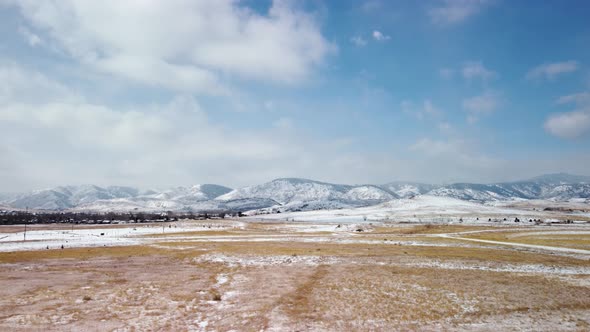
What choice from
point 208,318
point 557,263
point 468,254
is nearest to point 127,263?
point 208,318

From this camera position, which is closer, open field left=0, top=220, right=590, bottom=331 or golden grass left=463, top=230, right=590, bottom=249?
open field left=0, top=220, right=590, bottom=331

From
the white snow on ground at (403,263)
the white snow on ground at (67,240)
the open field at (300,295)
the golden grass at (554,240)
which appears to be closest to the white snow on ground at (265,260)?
the white snow on ground at (403,263)

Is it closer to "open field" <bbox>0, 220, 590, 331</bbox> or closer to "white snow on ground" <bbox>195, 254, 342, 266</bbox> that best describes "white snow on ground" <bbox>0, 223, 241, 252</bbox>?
"open field" <bbox>0, 220, 590, 331</bbox>

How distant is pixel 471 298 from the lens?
2433 centimetres

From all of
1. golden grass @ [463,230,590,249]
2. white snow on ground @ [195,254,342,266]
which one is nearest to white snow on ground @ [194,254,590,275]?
white snow on ground @ [195,254,342,266]

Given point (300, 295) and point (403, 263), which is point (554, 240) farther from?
point (300, 295)

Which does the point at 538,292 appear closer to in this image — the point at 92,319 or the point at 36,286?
the point at 92,319

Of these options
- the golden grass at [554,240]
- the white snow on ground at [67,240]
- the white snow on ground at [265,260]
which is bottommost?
the golden grass at [554,240]

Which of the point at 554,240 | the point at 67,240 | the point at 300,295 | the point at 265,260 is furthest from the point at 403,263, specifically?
the point at 67,240

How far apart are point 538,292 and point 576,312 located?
5185 mm

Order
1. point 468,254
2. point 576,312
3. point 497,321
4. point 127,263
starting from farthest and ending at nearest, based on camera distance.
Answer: point 468,254 → point 127,263 → point 576,312 → point 497,321

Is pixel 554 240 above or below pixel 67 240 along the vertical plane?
below

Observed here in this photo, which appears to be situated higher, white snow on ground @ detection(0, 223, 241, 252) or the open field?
the open field

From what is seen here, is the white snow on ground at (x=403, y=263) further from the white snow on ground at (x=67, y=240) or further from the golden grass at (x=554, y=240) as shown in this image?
the white snow on ground at (x=67, y=240)
